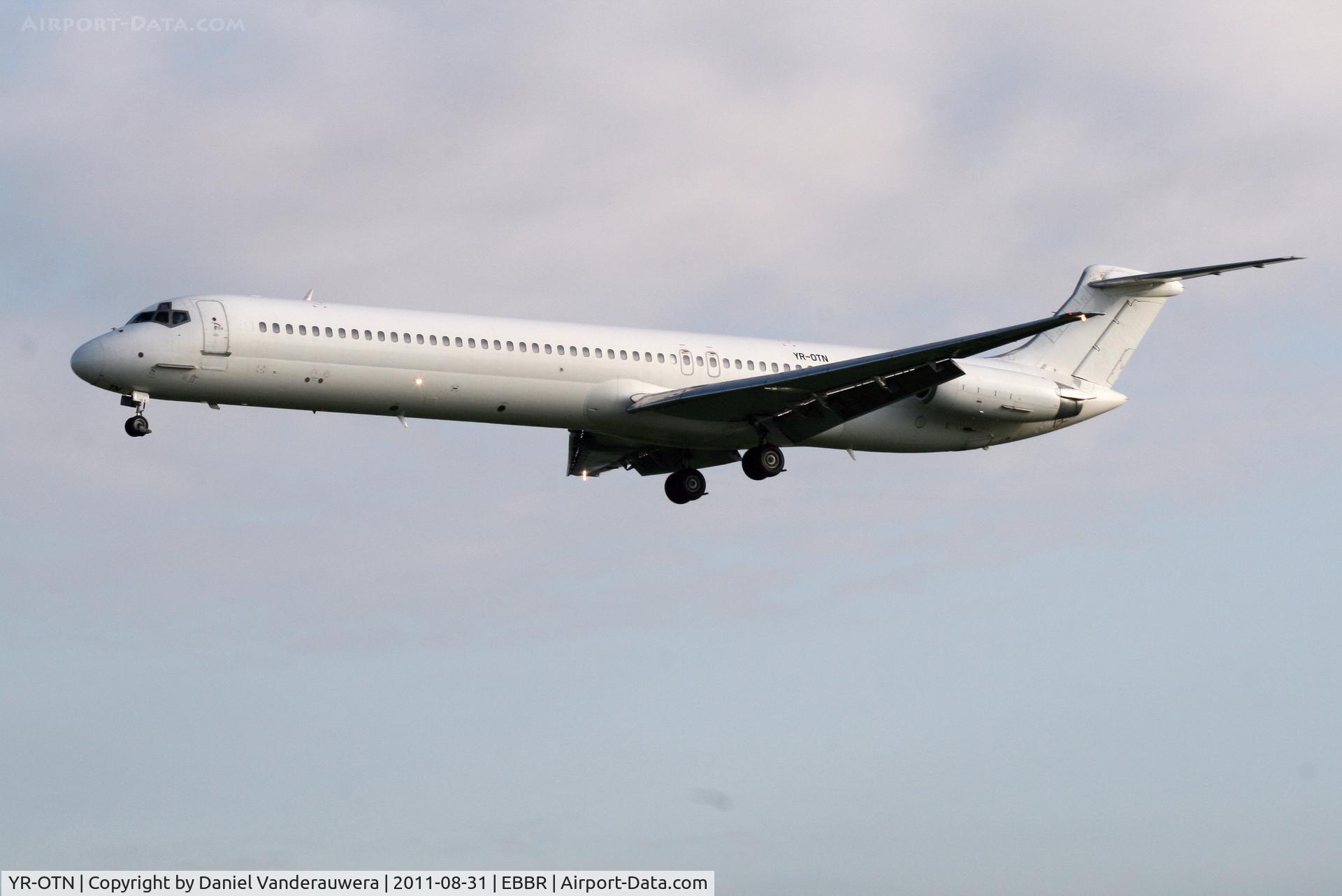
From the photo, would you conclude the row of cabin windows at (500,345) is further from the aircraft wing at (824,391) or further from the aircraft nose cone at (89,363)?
the aircraft nose cone at (89,363)

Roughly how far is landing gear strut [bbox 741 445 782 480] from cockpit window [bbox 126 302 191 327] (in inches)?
Result: 416

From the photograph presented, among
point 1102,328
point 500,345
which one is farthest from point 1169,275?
point 500,345

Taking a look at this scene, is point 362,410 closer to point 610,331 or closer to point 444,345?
point 444,345

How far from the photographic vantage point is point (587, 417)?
3070 centimetres

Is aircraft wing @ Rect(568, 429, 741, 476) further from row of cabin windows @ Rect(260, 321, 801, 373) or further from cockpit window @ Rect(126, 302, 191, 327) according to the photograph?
cockpit window @ Rect(126, 302, 191, 327)

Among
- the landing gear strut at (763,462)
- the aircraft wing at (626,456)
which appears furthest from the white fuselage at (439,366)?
the aircraft wing at (626,456)

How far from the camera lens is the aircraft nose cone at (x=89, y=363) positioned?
92.3 feet

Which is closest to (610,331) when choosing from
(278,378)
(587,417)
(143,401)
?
(587,417)

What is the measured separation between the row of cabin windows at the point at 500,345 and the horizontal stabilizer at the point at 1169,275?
8.21m

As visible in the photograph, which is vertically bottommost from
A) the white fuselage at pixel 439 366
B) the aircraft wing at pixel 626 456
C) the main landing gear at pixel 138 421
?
the main landing gear at pixel 138 421

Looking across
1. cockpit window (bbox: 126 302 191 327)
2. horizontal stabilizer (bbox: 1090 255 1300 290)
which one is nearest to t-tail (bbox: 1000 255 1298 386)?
horizontal stabilizer (bbox: 1090 255 1300 290)

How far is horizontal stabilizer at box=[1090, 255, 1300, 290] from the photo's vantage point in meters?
29.5

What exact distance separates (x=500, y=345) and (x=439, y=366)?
1.15 meters

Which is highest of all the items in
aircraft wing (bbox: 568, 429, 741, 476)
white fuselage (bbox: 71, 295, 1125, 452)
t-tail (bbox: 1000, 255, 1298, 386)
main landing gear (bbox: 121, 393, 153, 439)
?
t-tail (bbox: 1000, 255, 1298, 386)
